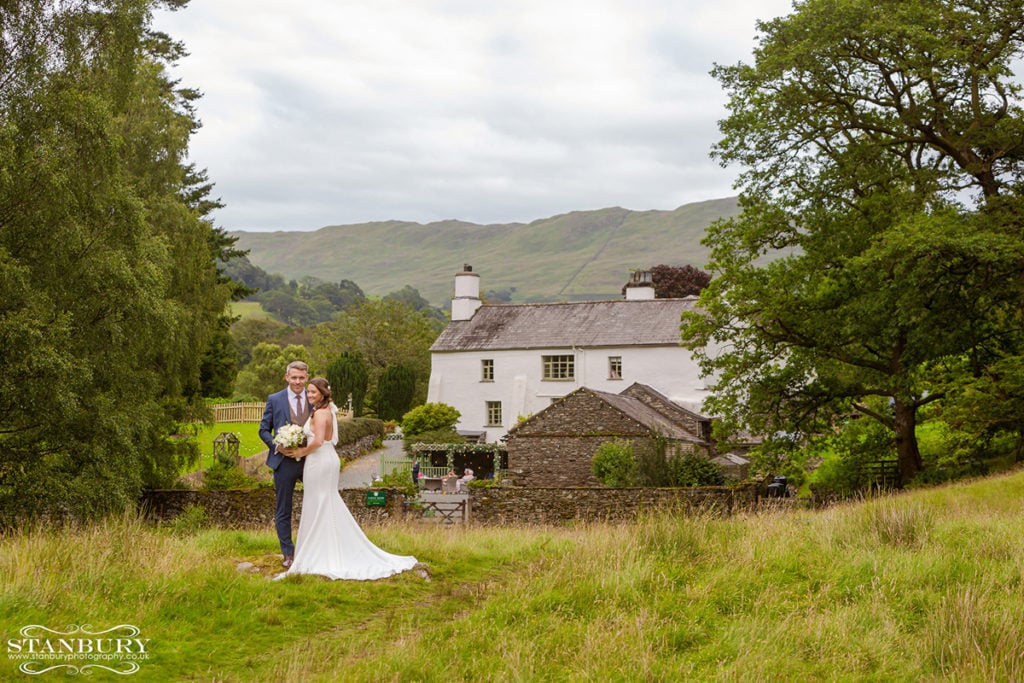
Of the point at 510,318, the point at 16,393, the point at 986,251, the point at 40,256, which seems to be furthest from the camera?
the point at 510,318

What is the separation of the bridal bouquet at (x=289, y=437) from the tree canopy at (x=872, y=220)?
16.2 metres

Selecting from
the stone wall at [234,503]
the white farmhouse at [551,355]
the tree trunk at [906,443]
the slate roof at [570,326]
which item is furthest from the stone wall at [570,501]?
the slate roof at [570,326]

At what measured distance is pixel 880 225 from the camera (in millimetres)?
26344

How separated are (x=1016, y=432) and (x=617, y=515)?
1325 centimetres

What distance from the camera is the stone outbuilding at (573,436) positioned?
3747 cm

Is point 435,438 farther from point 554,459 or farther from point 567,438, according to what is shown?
point 567,438

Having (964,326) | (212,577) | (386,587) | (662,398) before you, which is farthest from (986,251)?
(662,398)

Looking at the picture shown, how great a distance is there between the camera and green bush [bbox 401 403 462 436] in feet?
168

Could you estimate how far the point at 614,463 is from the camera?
34.8 m

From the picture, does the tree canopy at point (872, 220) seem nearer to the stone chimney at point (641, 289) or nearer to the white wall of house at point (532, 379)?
the white wall of house at point (532, 379)

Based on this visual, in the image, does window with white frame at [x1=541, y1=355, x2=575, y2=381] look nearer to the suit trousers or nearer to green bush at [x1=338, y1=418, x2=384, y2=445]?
green bush at [x1=338, y1=418, x2=384, y2=445]

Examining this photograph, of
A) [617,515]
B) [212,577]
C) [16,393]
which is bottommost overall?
[617,515]

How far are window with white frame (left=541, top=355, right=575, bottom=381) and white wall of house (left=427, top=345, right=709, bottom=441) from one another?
0.73 feet

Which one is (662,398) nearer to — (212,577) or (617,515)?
(617,515)
